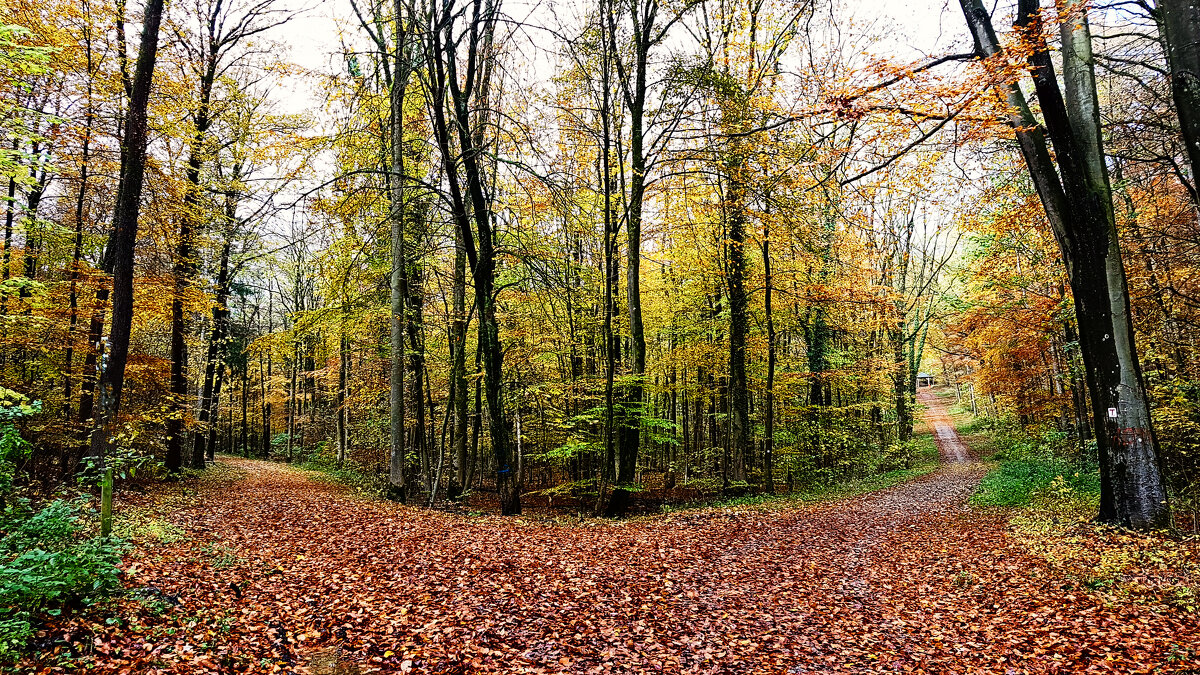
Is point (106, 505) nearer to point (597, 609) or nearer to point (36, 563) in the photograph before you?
point (36, 563)

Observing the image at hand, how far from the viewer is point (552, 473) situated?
2341 cm

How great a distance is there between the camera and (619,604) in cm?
616

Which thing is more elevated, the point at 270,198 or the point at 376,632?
the point at 270,198

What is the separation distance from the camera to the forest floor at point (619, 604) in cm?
458

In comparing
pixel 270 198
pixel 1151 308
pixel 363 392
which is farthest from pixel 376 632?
pixel 1151 308

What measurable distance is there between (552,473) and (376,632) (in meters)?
18.6

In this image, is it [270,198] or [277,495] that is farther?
[277,495]

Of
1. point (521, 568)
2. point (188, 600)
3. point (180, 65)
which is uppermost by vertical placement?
point (180, 65)

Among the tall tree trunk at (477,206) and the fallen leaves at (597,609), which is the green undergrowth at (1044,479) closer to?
the fallen leaves at (597,609)

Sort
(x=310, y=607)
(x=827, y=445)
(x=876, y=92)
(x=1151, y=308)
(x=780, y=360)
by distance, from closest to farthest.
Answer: (x=310, y=607) → (x=876, y=92) → (x=1151, y=308) → (x=780, y=360) → (x=827, y=445)

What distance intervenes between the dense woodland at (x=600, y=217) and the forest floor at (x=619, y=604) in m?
1.94

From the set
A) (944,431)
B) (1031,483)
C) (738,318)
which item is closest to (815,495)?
(1031,483)

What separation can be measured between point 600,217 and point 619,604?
14221 mm

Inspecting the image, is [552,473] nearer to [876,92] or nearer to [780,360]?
[780,360]
